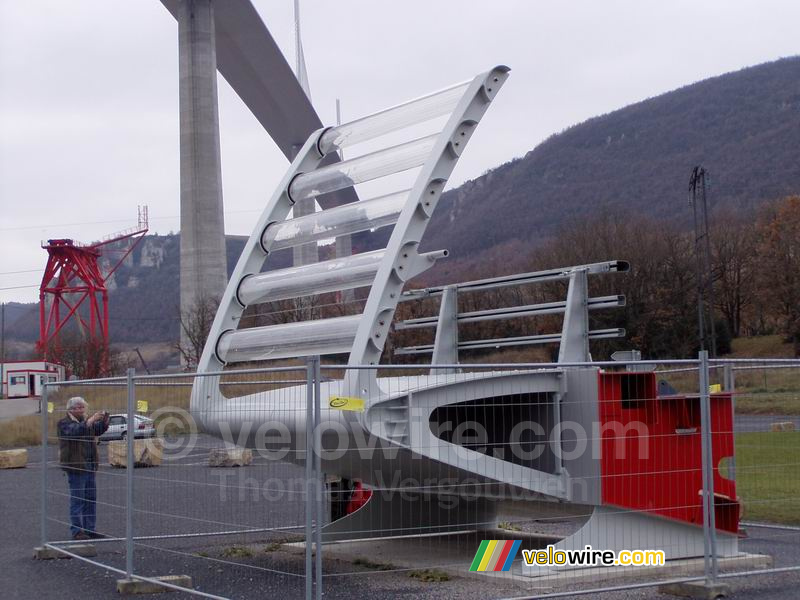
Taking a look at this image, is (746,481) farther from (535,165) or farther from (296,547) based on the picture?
(535,165)

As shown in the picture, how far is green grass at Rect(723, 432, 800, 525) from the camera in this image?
34.4 ft

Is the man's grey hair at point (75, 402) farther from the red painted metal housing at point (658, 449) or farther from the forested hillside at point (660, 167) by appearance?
the forested hillside at point (660, 167)

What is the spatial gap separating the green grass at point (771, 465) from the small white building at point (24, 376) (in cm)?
6038

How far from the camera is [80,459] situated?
36.1 ft

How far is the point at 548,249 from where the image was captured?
5678 cm

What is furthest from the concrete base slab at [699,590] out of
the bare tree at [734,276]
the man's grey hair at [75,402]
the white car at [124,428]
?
the bare tree at [734,276]

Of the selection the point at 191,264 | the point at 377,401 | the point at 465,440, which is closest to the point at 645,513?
the point at 465,440

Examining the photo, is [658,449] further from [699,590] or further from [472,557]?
[472,557]

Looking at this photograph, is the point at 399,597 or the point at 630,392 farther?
the point at 630,392

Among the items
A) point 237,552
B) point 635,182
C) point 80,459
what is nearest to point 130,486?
point 80,459

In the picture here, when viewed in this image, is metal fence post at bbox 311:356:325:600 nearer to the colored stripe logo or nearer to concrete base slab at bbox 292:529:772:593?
concrete base slab at bbox 292:529:772:593

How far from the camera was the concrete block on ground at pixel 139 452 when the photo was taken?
32.0 ft

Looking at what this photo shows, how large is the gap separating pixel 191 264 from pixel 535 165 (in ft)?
495

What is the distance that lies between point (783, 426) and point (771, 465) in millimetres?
1399
